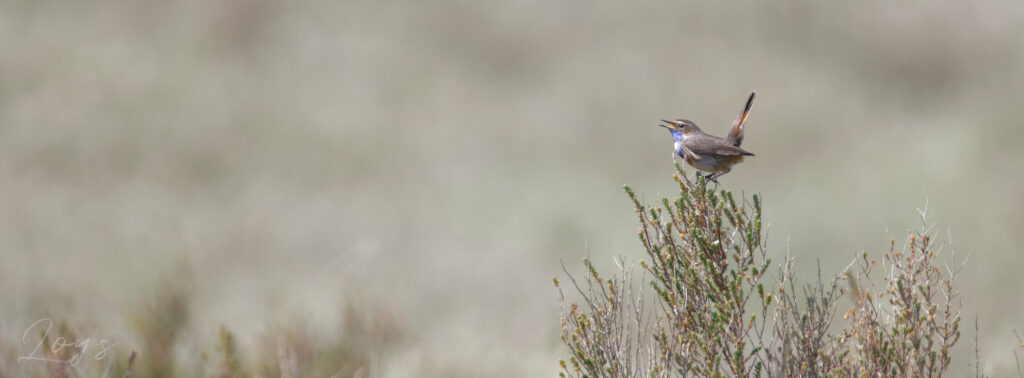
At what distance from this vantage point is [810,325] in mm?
5293

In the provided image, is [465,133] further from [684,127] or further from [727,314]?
[727,314]

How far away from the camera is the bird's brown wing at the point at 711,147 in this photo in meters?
5.71

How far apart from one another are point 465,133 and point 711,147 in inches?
801

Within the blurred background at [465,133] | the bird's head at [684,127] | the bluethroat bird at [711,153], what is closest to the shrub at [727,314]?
the bluethroat bird at [711,153]

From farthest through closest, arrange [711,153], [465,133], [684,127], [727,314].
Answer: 1. [465,133]
2. [684,127]
3. [711,153]
4. [727,314]

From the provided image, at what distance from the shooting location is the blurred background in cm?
1888

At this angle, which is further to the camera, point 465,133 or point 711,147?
point 465,133

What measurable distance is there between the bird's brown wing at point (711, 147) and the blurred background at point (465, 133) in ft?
32.0

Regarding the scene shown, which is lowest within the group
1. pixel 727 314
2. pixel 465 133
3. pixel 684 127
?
pixel 727 314

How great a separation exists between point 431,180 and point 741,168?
21.4 feet

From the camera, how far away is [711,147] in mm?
5734

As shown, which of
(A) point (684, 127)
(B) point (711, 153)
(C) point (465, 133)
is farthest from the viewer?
(C) point (465, 133)

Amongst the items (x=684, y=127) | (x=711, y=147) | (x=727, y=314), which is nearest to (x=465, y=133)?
(x=684, y=127)

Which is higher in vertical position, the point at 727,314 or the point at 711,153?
the point at 711,153
